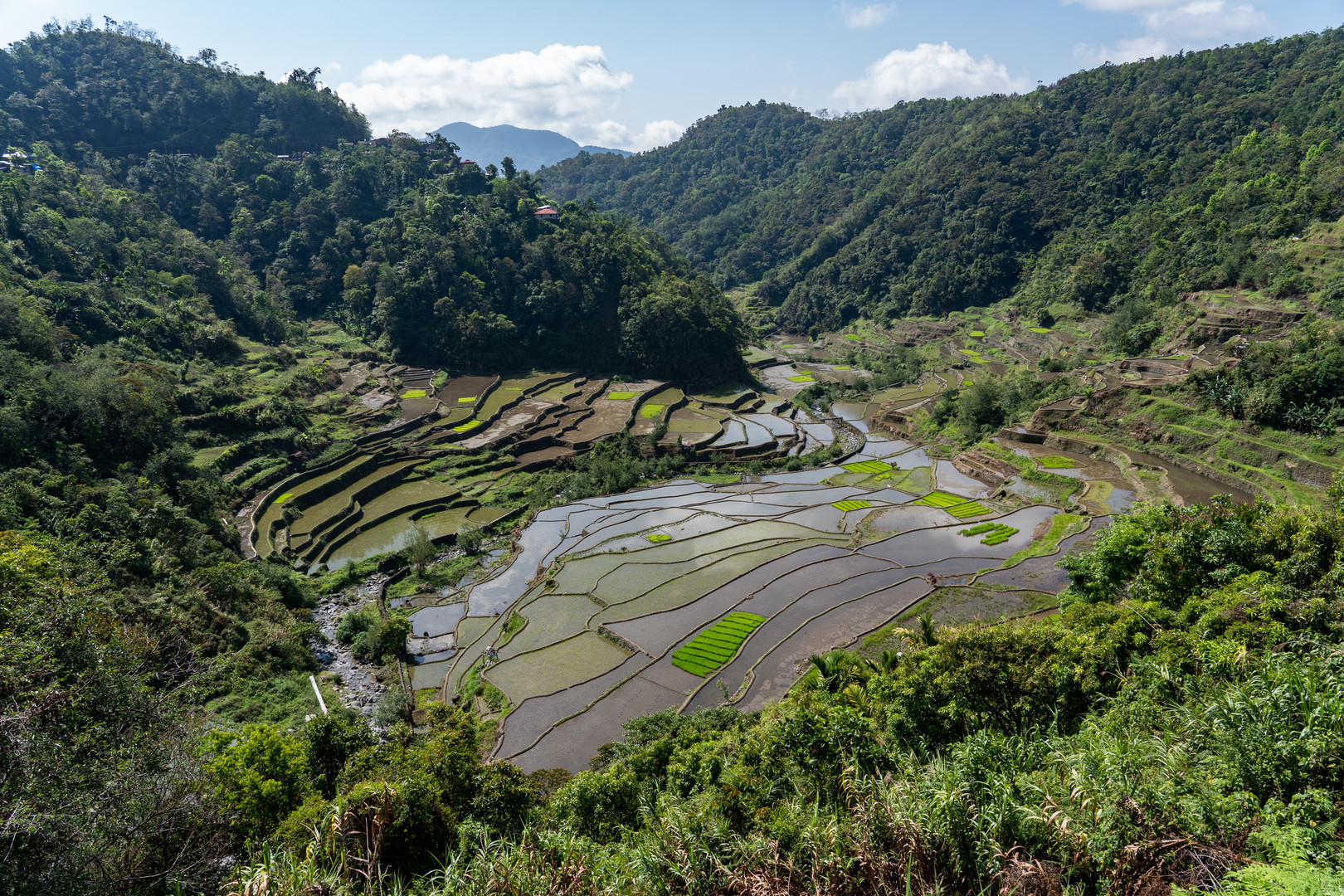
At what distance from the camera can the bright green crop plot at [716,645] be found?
17109 mm

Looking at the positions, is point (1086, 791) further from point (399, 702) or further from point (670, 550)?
point (670, 550)

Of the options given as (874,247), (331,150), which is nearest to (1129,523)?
(874,247)

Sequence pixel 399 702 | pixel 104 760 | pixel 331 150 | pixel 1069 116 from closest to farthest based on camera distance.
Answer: pixel 104 760 → pixel 399 702 → pixel 331 150 → pixel 1069 116

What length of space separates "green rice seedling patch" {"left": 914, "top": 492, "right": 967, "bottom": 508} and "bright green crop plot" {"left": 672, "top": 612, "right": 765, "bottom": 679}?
12.4 meters

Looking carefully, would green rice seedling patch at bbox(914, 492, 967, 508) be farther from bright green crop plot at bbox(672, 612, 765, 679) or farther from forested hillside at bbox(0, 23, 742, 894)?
forested hillside at bbox(0, 23, 742, 894)

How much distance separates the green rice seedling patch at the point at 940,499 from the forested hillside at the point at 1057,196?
23.5 m

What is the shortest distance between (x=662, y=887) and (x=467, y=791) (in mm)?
4655

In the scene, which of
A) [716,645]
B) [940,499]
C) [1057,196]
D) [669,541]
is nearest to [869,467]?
[940,499]

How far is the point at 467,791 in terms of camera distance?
9.12m

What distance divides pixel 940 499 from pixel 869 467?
602cm

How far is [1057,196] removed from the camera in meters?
61.6

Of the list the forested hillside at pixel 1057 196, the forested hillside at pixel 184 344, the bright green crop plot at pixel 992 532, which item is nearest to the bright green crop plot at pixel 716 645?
the bright green crop plot at pixel 992 532

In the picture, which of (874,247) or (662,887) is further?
(874,247)

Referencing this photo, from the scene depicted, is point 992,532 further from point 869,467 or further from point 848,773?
point 848,773
